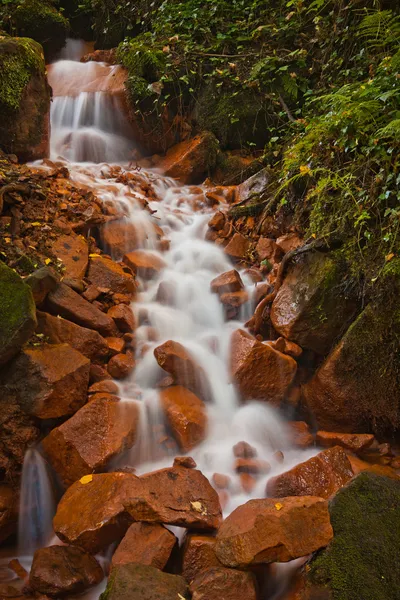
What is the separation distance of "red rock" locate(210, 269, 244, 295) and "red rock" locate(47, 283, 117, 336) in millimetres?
1488

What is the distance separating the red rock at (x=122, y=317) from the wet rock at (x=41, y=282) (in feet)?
2.33

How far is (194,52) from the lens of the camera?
8.78 m

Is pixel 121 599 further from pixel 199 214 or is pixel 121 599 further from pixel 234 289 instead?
pixel 199 214

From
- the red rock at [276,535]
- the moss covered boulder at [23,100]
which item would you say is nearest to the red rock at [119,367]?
the red rock at [276,535]

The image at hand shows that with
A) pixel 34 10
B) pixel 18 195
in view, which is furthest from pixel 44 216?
pixel 34 10

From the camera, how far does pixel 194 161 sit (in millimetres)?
8516

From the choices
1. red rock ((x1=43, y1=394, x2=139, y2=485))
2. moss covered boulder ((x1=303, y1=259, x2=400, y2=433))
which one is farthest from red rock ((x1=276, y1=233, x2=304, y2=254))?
red rock ((x1=43, y1=394, x2=139, y2=485))

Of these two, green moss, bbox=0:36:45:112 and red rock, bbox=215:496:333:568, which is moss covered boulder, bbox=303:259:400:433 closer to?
red rock, bbox=215:496:333:568

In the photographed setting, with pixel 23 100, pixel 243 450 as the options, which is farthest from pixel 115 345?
pixel 23 100

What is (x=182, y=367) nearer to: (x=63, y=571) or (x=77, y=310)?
(x=77, y=310)

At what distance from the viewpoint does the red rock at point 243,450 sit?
3.85 meters

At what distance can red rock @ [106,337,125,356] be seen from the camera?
14.4ft

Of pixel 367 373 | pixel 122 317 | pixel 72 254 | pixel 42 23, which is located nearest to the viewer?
pixel 367 373

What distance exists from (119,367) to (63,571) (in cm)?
184
